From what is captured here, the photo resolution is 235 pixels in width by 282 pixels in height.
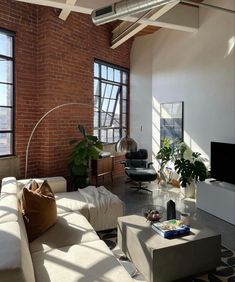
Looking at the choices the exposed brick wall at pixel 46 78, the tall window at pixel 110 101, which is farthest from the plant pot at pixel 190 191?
the exposed brick wall at pixel 46 78

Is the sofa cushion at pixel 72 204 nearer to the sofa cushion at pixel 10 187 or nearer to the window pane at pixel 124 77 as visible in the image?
the sofa cushion at pixel 10 187

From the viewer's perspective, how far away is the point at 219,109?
504 centimetres

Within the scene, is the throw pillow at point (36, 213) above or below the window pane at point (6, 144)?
below

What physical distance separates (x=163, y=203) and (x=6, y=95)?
3.55 m

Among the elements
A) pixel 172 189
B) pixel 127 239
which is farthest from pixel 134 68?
pixel 127 239

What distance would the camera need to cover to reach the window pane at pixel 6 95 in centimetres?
475

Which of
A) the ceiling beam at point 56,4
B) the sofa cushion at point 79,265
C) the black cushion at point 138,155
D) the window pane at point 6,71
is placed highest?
the ceiling beam at point 56,4

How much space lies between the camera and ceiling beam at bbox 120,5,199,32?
518 cm

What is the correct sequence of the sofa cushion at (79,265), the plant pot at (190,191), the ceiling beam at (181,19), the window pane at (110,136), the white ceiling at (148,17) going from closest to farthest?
the sofa cushion at (79,265)
the white ceiling at (148,17)
the ceiling beam at (181,19)
the plant pot at (190,191)
the window pane at (110,136)

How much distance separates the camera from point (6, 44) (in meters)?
4.76

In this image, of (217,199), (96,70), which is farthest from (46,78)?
(217,199)

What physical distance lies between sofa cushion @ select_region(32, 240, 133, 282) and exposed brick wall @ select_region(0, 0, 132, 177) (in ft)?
9.95

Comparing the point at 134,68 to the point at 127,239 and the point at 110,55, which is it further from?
the point at 127,239

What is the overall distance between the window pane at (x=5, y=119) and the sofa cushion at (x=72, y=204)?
1889 mm
